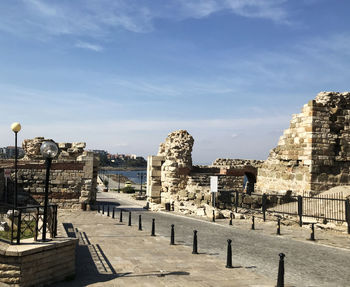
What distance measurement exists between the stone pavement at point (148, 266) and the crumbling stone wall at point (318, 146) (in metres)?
9.41

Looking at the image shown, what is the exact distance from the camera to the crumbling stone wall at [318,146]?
60.2 feet

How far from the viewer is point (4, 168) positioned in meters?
22.0

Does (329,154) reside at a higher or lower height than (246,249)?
higher

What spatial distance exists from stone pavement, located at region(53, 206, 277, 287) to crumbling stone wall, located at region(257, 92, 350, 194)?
9.41 metres

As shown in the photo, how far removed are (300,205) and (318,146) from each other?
4.10 metres

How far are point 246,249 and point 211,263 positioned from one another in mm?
2074

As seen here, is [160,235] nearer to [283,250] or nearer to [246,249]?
[246,249]

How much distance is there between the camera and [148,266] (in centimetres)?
877

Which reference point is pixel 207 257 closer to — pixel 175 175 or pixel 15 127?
pixel 15 127

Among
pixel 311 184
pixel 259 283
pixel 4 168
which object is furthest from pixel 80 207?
pixel 259 283

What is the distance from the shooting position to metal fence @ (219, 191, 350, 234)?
603 inches

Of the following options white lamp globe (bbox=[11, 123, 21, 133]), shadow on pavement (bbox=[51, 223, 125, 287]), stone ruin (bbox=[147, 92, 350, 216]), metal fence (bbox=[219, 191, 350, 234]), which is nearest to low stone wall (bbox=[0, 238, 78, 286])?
shadow on pavement (bbox=[51, 223, 125, 287])

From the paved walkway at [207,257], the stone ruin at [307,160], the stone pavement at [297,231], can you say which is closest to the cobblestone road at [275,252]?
the paved walkway at [207,257]

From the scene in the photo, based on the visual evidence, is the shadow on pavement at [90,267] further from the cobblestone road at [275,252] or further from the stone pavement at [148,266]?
the cobblestone road at [275,252]
